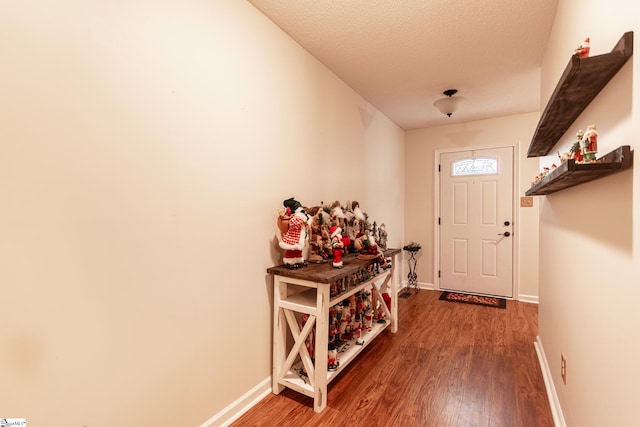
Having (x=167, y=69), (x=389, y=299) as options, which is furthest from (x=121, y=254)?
(x=389, y=299)

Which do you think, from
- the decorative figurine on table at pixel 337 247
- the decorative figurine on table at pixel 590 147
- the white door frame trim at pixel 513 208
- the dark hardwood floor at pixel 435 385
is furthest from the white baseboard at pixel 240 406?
the white door frame trim at pixel 513 208

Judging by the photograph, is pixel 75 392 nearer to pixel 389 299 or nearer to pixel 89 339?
pixel 89 339

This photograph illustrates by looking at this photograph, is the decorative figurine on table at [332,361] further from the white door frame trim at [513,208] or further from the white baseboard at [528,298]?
the white baseboard at [528,298]

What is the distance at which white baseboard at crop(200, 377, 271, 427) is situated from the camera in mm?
1647

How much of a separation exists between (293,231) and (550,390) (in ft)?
6.27

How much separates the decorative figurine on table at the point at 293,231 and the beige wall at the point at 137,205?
0.11 m

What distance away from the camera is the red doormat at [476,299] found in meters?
3.84

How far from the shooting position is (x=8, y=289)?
0.97 m

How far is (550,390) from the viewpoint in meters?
1.93

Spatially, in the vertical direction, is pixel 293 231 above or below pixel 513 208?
below

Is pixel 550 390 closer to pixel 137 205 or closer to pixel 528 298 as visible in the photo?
pixel 528 298

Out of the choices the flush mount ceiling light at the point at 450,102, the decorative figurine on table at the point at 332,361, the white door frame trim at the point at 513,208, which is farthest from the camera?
the white door frame trim at the point at 513,208

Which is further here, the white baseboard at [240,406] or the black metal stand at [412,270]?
the black metal stand at [412,270]

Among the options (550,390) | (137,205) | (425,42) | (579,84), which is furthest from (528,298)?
(137,205)
